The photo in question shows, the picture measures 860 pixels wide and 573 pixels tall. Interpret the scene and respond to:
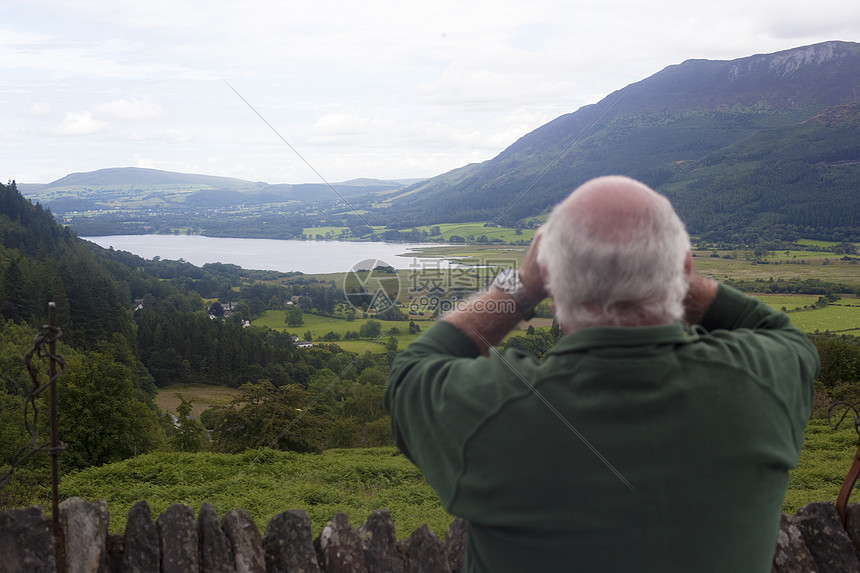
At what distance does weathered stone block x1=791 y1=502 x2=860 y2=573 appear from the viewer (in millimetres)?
2943

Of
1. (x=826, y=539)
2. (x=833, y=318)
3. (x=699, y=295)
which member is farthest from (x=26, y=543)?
(x=833, y=318)

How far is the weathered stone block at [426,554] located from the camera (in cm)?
283

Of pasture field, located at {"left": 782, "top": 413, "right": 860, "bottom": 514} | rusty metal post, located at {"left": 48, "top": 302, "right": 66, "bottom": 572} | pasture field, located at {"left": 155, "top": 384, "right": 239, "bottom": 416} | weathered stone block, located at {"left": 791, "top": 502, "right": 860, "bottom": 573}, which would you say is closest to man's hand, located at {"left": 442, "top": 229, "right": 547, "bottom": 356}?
rusty metal post, located at {"left": 48, "top": 302, "right": 66, "bottom": 572}

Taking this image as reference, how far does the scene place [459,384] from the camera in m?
1.41

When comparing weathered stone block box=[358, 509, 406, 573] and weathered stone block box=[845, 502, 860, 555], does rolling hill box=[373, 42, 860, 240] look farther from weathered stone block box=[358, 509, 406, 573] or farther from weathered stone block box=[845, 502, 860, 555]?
weathered stone block box=[845, 502, 860, 555]

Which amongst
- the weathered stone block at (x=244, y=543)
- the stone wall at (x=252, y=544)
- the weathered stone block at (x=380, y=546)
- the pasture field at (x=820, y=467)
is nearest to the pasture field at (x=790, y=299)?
the pasture field at (x=820, y=467)

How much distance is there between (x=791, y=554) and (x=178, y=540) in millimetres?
3065

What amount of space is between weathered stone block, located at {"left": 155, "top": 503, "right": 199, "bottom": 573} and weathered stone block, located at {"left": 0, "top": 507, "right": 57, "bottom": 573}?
0.43 m

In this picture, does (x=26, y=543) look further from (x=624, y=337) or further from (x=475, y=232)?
(x=475, y=232)

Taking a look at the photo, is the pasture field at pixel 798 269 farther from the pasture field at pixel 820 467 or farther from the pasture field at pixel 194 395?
the pasture field at pixel 194 395

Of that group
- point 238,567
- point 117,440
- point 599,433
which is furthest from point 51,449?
point 117,440

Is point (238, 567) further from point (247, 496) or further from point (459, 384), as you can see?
point (247, 496)

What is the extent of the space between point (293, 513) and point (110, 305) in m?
67.4

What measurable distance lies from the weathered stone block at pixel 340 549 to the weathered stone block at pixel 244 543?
0.95 ft
